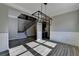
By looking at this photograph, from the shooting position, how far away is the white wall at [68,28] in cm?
317

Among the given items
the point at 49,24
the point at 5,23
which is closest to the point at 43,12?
the point at 5,23

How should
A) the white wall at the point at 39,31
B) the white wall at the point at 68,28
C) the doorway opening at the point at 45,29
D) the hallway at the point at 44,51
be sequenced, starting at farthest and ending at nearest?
1. the white wall at the point at 39,31
2. the doorway opening at the point at 45,29
3. the white wall at the point at 68,28
4. the hallway at the point at 44,51

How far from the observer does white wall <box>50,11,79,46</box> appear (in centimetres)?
317

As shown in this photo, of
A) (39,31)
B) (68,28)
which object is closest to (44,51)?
(68,28)

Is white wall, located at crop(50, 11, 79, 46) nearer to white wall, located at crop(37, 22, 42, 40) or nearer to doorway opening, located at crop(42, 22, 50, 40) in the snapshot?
doorway opening, located at crop(42, 22, 50, 40)

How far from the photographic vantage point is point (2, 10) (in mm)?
2303

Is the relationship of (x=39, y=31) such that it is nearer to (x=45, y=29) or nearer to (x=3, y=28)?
(x=45, y=29)

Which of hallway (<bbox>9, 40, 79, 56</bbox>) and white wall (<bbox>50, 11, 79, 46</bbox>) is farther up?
white wall (<bbox>50, 11, 79, 46</bbox>)

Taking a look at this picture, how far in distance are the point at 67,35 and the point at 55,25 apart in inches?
37.5

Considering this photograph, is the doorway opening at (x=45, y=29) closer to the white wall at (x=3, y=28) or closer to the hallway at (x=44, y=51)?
the hallway at (x=44, y=51)

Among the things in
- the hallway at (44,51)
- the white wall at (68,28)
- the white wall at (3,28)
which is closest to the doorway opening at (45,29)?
the white wall at (68,28)

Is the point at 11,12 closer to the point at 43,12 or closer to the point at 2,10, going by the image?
the point at 2,10

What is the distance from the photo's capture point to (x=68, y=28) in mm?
3512

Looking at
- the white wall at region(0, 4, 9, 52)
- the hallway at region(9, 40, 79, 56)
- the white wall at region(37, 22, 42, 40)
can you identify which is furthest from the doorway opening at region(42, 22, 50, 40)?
the white wall at region(0, 4, 9, 52)
